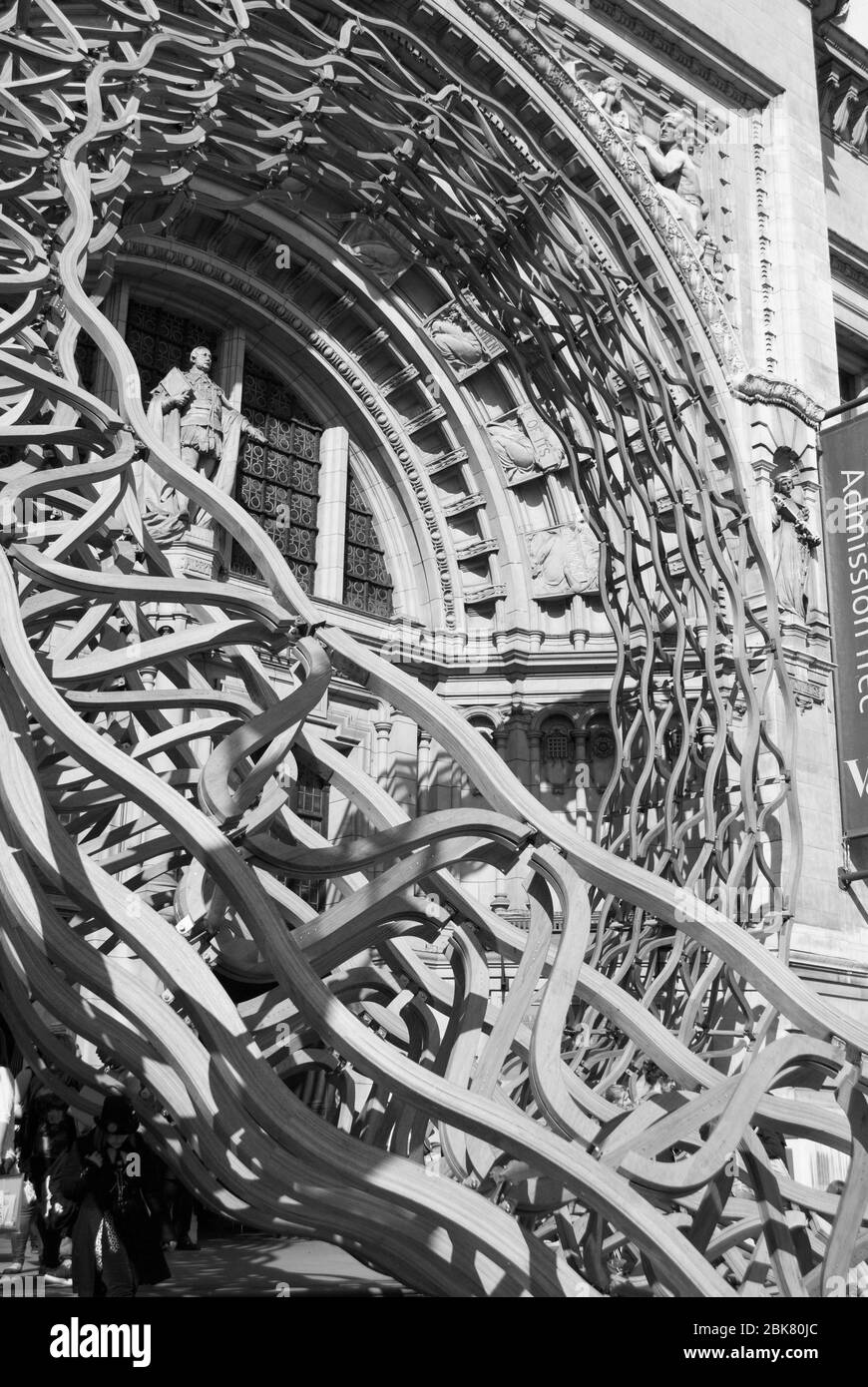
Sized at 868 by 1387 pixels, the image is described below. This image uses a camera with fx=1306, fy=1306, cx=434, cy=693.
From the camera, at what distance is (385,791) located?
419 inches

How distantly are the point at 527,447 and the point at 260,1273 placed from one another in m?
10.7

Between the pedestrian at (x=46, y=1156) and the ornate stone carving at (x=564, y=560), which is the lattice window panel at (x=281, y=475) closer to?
the ornate stone carving at (x=564, y=560)

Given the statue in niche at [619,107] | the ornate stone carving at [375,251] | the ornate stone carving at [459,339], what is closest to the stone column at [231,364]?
the ornate stone carving at [375,251]

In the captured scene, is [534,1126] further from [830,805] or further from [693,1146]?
[830,805]

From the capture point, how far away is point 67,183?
10094 mm

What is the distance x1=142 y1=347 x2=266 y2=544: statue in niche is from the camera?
1455 cm

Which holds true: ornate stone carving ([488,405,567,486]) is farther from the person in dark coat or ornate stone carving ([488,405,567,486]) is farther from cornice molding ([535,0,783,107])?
the person in dark coat

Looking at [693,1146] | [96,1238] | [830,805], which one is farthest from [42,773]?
[830,805]

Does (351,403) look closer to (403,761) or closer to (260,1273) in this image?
(403,761)

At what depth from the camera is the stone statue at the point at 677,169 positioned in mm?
17062

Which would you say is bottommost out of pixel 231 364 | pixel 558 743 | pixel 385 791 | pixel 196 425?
pixel 385 791

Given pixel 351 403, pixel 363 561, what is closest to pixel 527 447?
pixel 351 403

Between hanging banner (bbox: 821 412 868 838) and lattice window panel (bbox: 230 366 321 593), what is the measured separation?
21.6ft

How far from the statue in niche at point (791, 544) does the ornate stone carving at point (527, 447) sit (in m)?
2.76
